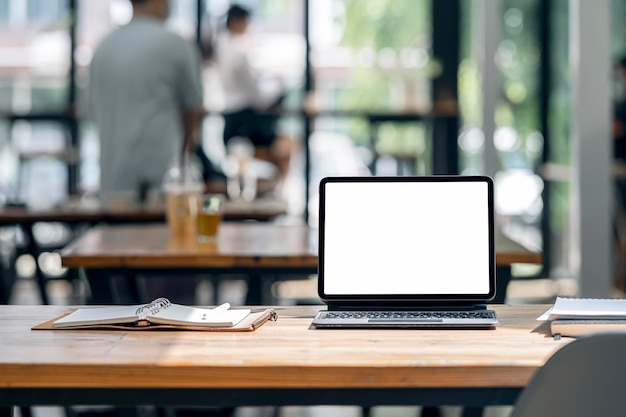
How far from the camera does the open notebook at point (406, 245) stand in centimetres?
201

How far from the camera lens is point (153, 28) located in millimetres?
4773

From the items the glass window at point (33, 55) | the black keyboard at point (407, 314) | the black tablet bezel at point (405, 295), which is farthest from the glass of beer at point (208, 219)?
the glass window at point (33, 55)

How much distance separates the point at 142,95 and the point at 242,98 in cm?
347

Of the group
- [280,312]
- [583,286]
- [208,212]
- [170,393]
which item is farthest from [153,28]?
[170,393]

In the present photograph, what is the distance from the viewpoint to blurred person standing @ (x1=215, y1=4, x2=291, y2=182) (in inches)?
322

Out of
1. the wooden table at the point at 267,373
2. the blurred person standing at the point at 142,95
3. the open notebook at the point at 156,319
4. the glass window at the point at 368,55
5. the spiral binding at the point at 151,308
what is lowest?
the wooden table at the point at 267,373

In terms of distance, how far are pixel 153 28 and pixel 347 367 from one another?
343 cm

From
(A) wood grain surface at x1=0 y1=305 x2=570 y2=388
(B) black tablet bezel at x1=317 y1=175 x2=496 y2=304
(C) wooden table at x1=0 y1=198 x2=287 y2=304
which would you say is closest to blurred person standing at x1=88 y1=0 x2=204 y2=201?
(C) wooden table at x1=0 y1=198 x2=287 y2=304

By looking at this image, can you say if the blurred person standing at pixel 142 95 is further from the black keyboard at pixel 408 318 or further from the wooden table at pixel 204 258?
the black keyboard at pixel 408 318

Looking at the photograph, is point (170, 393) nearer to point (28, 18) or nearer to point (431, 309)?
point (431, 309)

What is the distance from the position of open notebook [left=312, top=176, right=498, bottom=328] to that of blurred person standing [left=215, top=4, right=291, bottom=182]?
6072 mm

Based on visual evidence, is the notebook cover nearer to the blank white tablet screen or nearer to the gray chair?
the blank white tablet screen

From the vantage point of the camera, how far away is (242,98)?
8.22 meters

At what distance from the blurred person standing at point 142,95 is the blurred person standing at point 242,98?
3.27m
